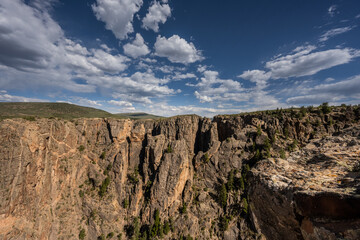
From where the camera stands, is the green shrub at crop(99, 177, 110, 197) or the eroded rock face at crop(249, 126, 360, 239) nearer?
the eroded rock face at crop(249, 126, 360, 239)

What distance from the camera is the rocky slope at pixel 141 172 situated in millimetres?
39750

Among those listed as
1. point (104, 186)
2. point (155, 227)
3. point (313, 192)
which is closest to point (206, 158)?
point (155, 227)

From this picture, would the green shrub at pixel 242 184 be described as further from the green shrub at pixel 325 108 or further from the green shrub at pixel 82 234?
the green shrub at pixel 82 234

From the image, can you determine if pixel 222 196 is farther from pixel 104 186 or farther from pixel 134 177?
pixel 104 186

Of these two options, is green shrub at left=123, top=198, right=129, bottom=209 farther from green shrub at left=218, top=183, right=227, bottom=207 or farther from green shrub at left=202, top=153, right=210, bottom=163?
green shrub at left=218, top=183, right=227, bottom=207

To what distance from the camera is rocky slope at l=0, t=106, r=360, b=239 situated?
39750 millimetres

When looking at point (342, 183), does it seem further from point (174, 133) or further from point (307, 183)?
point (174, 133)

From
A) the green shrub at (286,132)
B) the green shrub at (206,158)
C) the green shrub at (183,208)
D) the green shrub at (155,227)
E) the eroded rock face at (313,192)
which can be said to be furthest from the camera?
the green shrub at (206,158)

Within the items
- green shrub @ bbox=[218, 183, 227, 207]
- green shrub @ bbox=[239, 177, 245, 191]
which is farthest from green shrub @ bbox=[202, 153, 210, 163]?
green shrub @ bbox=[239, 177, 245, 191]

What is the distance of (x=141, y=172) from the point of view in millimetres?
65500

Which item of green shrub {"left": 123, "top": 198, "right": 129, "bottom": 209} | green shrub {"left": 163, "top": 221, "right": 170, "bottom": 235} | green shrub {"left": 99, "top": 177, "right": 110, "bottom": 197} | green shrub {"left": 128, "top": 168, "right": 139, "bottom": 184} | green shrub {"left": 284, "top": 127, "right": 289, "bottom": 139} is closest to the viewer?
green shrub {"left": 163, "top": 221, "right": 170, "bottom": 235}

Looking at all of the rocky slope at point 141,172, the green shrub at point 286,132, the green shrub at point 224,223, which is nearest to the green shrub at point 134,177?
the rocky slope at point 141,172

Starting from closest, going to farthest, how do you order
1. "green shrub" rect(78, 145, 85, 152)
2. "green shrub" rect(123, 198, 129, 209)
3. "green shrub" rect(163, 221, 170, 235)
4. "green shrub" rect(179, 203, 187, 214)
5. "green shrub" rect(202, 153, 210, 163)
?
"green shrub" rect(163, 221, 170, 235), "green shrub" rect(179, 203, 187, 214), "green shrub" rect(123, 198, 129, 209), "green shrub" rect(78, 145, 85, 152), "green shrub" rect(202, 153, 210, 163)

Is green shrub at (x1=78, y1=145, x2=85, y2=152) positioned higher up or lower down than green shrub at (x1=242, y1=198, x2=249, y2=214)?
higher up
